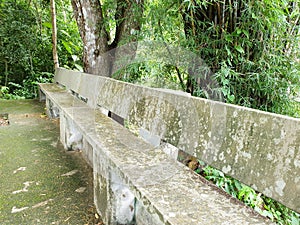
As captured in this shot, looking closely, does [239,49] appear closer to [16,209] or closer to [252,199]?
[252,199]

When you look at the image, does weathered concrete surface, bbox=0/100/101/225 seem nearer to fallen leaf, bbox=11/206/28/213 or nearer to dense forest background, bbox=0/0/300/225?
fallen leaf, bbox=11/206/28/213

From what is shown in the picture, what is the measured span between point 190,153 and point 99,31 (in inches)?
119

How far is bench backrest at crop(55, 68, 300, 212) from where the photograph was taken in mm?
886

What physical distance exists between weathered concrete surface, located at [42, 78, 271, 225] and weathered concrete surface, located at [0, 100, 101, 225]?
0.89 ft

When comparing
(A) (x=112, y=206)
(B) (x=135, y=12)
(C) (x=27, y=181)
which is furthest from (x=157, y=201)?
(B) (x=135, y=12)

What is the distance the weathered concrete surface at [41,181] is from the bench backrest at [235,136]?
83cm

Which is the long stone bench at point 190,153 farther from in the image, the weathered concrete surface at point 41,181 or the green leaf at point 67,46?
the green leaf at point 67,46

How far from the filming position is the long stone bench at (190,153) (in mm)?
925

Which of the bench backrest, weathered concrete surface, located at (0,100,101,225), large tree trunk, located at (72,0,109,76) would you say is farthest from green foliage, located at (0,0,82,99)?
the bench backrest

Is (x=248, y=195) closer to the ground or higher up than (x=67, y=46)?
A: closer to the ground

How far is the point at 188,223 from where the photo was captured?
3.05 ft

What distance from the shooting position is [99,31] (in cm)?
379

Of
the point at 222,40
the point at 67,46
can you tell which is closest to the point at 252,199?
the point at 222,40

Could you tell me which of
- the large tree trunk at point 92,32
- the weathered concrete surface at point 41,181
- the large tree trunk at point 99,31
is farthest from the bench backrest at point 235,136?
the large tree trunk at point 92,32
